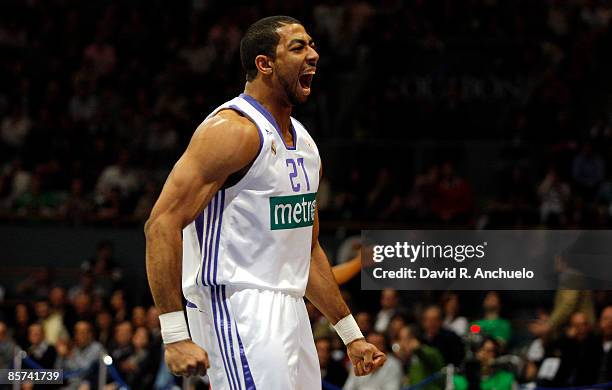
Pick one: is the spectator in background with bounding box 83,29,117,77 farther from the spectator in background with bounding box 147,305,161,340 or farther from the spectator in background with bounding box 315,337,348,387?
the spectator in background with bounding box 315,337,348,387

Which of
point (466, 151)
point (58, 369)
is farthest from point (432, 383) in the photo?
point (466, 151)

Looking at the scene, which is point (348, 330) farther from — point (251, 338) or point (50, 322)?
point (50, 322)

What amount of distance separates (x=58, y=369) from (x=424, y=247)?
4.40m

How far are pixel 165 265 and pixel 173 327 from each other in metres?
0.24

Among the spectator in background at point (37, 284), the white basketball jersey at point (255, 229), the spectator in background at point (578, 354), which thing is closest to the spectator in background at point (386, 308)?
the spectator in background at point (578, 354)

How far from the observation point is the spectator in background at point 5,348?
12125 millimetres

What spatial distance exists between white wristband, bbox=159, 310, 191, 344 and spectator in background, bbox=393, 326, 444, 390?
6000 millimetres

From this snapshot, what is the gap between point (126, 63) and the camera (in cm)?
1748

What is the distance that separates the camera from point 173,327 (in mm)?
4305

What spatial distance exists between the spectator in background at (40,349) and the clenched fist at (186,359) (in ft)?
25.4

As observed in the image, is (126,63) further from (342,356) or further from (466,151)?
(342,356)

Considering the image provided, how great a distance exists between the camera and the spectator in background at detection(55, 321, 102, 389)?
39.4 ft

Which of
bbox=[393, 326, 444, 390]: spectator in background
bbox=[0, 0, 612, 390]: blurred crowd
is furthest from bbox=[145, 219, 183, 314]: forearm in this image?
bbox=[0, 0, 612, 390]: blurred crowd

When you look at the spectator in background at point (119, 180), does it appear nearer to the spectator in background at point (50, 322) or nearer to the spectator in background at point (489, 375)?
the spectator in background at point (50, 322)
